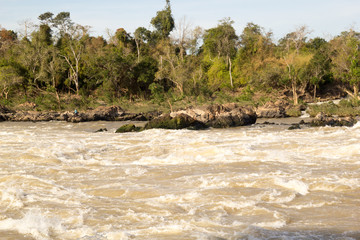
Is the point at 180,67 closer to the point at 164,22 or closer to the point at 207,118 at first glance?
the point at 164,22

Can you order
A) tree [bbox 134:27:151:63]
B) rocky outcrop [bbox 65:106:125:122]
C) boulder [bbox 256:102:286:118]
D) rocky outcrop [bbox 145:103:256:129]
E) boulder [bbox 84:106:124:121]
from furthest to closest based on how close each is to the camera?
1. tree [bbox 134:27:151:63]
2. boulder [bbox 84:106:124:121]
3. rocky outcrop [bbox 65:106:125:122]
4. boulder [bbox 256:102:286:118]
5. rocky outcrop [bbox 145:103:256:129]

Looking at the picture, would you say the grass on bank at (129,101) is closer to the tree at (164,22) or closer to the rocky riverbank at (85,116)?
the rocky riverbank at (85,116)

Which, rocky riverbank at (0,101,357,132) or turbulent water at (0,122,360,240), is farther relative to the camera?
rocky riverbank at (0,101,357,132)

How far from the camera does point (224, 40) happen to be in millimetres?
39688

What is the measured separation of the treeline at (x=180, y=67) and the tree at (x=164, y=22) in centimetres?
390

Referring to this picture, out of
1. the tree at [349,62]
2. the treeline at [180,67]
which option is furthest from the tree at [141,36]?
the tree at [349,62]

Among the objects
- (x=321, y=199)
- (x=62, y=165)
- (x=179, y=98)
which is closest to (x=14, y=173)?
(x=62, y=165)

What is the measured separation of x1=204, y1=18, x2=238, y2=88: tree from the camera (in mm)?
39562

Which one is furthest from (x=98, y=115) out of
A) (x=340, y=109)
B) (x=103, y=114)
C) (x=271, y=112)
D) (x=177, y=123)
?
(x=340, y=109)

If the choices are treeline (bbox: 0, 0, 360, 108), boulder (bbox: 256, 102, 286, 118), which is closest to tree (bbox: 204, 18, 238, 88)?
treeline (bbox: 0, 0, 360, 108)

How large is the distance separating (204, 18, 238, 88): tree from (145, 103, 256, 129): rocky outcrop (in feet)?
58.7

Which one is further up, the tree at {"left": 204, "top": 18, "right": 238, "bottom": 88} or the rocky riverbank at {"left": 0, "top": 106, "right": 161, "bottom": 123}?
the tree at {"left": 204, "top": 18, "right": 238, "bottom": 88}

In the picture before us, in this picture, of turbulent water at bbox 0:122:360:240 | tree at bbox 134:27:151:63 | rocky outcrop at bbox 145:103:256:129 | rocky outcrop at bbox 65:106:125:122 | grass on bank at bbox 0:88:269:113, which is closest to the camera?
turbulent water at bbox 0:122:360:240

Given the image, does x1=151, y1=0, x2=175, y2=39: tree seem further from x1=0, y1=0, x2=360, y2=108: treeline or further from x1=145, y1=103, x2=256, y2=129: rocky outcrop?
x1=145, y1=103, x2=256, y2=129: rocky outcrop
